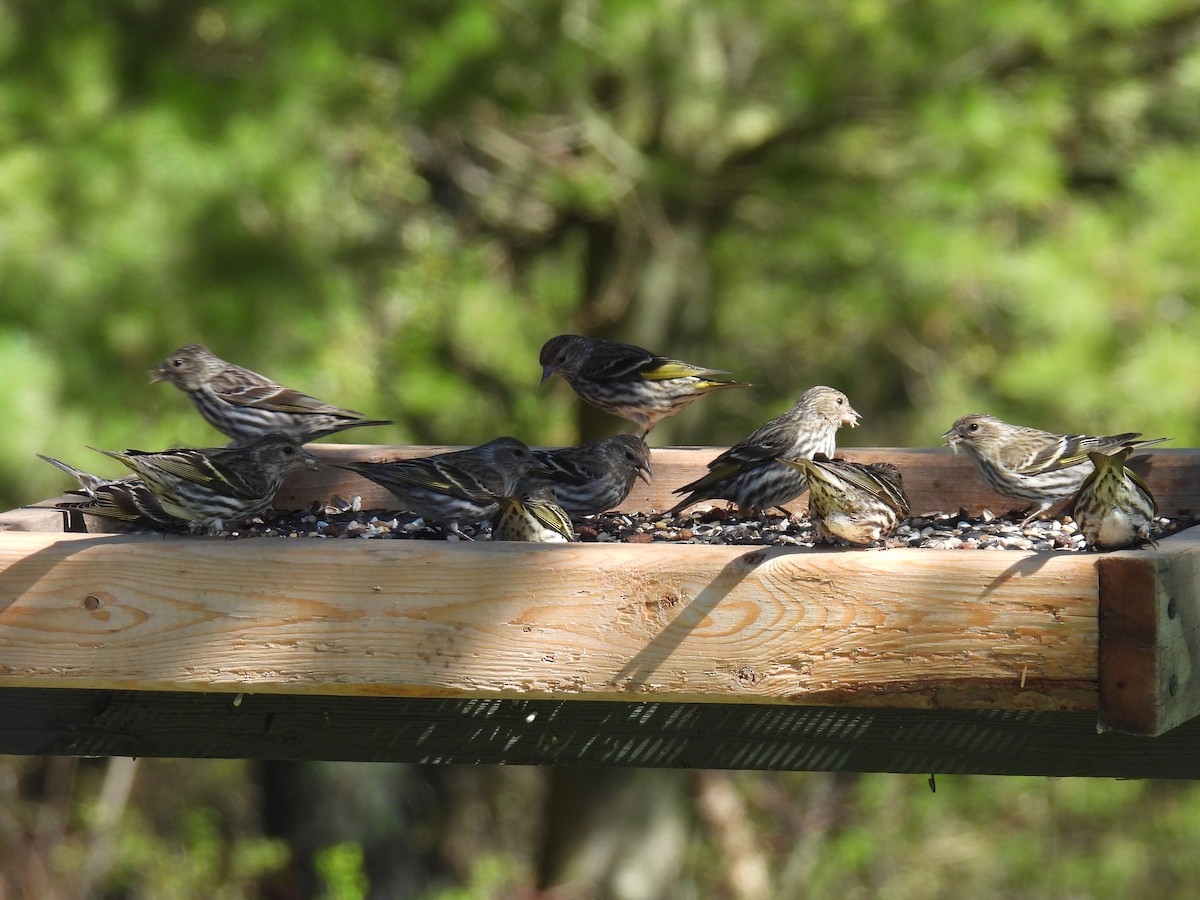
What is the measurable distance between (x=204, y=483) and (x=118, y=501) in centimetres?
29

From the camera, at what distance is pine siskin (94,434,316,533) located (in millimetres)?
3844

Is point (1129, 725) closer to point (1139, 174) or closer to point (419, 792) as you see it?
point (1139, 174)

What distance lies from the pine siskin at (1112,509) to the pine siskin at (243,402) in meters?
2.59

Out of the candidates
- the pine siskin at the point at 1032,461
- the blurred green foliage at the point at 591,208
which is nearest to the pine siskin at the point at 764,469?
the pine siskin at the point at 1032,461

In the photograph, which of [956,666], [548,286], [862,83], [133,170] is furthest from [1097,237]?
[956,666]

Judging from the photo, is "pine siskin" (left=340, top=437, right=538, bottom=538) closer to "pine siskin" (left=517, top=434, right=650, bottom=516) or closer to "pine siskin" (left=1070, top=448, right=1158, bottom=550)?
"pine siskin" (left=517, top=434, right=650, bottom=516)

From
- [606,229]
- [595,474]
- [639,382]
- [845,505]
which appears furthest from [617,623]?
[606,229]

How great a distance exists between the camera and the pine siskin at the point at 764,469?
14.1ft

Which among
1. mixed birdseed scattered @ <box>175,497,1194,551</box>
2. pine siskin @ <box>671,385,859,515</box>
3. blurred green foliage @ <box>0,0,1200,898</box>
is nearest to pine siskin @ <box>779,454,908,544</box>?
mixed birdseed scattered @ <box>175,497,1194,551</box>

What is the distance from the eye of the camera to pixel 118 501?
397 cm

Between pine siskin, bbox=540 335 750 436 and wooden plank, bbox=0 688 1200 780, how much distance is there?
1.83 meters

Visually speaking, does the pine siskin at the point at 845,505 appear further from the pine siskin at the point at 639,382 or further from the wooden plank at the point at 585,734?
the pine siskin at the point at 639,382

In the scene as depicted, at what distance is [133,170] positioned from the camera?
6828mm

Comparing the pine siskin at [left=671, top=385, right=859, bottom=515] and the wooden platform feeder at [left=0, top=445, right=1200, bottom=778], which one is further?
the pine siskin at [left=671, top=385, right=859, bottom=515]
